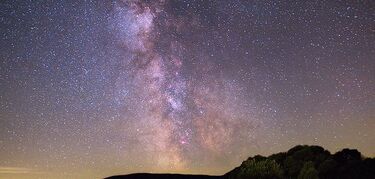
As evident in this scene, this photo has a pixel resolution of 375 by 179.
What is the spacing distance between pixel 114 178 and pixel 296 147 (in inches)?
596

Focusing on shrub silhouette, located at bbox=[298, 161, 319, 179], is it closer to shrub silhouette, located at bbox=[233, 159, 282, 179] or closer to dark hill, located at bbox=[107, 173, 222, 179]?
shrub silhouette, located at bbox=[233, 159, 282, 179]

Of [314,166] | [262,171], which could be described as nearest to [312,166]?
[314,166]

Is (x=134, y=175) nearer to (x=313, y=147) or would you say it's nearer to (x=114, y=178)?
(x=114, y=178)

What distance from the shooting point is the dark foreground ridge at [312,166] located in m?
30.3

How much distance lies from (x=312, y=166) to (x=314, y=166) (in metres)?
0.51

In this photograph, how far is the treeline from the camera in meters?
30.3

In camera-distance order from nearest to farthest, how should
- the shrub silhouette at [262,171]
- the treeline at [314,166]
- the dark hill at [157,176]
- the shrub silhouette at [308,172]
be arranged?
the treeline at [314,166] < the shrub silhouette at [308,172] < the shrub silhouette at [262,171] < the dark hill at [157,176]

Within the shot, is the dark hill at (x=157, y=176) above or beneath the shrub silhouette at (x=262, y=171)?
above

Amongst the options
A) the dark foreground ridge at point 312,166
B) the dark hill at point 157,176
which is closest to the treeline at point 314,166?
the dark foreground ridge at point 312,166

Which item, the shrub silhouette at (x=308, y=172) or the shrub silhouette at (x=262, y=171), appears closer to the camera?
the shrub silhouette at (x=308, y=172)

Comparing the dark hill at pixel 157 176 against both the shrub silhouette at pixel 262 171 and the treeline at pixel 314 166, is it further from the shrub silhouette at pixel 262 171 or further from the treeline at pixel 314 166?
the shrub silhouette at pixel 262 171

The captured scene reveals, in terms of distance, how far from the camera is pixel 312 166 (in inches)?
1272

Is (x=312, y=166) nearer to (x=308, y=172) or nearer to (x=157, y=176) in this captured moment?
(x=308, y=172)

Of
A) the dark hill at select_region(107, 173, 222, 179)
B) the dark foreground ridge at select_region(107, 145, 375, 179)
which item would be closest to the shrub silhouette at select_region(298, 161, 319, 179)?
the dark foreground ridge at select_region(107, 145, 375, 179)
